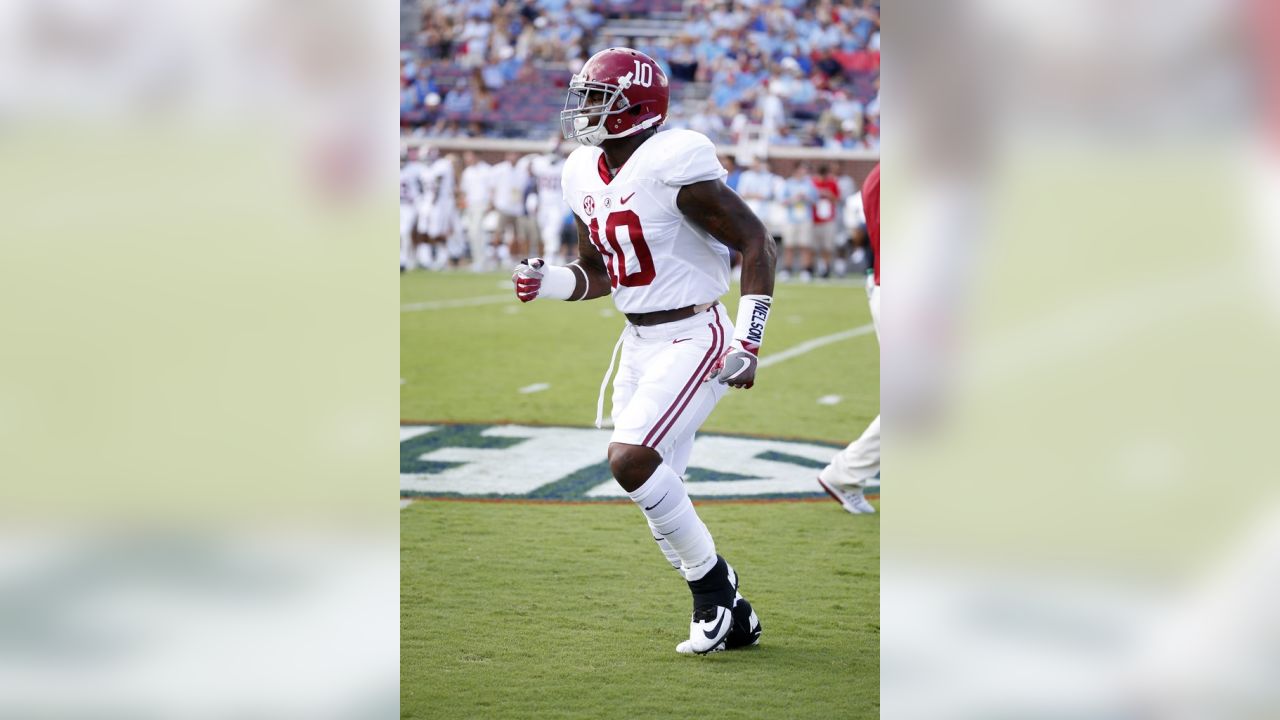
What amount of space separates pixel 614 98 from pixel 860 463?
2.51 m

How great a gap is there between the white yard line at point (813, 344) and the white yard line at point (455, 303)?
160 inches

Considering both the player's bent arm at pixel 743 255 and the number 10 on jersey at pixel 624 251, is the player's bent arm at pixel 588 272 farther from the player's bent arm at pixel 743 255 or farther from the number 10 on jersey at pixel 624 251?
the player's bent arm at pixel 743 255

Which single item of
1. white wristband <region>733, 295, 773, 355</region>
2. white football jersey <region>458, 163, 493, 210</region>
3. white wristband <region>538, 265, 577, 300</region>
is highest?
white football jersey <region>458, 163, 493, 210</region>

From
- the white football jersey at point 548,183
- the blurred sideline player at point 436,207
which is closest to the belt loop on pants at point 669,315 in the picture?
the white football jersey at point 548,183

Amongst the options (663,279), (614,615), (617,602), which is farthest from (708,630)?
(663,279)

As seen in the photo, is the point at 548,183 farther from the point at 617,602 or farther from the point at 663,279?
the point at 663,279

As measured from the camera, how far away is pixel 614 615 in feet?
15.1

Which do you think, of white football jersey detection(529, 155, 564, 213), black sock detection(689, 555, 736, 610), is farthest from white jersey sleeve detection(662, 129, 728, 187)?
white football jersey detection(529, 155, 564, 213)

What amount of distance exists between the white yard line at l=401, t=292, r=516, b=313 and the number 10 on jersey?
996 cm

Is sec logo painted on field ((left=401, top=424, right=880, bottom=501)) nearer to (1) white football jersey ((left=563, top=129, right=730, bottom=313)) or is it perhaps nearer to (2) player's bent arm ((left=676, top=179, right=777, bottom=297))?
(1) white football jersey ((left=563, top=129, right=730, bottom=313))

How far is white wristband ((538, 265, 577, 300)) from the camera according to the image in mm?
4418
